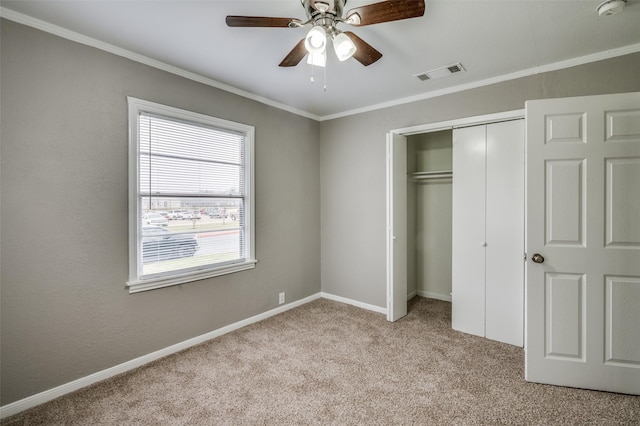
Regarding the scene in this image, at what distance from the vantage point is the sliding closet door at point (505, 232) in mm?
2930

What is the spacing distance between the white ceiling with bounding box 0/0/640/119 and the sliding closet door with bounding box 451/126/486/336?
63cm

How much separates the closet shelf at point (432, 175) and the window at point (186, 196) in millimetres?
2253

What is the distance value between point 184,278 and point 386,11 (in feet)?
8.73

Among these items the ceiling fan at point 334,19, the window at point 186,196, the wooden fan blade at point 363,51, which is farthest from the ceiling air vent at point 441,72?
the window at point 186,196

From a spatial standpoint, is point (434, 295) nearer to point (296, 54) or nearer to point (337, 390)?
point (337, 390)

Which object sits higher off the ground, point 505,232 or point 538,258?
point 505,232

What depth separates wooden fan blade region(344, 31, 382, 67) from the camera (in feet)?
6.07

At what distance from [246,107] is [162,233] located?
1639mm

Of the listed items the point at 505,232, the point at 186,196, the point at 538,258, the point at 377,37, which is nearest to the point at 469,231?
the point at 505,232

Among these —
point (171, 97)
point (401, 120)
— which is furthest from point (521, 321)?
point (171, 97)

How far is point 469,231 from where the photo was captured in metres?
3.24

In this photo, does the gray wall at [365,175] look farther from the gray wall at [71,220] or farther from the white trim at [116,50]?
the gray wall at [71,220]

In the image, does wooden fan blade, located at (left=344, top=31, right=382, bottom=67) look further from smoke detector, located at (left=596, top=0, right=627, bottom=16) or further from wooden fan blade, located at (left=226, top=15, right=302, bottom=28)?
smoke detector, located at (left=596, top=0, right=627, bottom=16)

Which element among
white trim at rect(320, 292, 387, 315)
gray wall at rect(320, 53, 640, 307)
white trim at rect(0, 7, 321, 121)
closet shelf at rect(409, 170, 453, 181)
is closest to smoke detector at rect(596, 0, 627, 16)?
gray wall at rect(320, 53, 640, 307)
